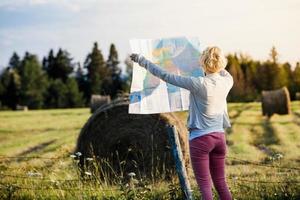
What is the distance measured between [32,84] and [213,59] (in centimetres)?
5098

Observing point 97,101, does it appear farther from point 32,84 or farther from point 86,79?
point 86,79

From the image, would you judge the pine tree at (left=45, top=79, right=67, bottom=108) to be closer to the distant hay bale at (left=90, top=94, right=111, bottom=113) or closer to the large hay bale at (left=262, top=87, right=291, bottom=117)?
the distant hay bale at (left=90, top=94, right=111, bottom=113)

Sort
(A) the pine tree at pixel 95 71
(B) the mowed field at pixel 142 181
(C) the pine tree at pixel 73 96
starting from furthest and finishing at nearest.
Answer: (A) the pine tree at pixel 95 71 → (C) the pine tree at pixel 73 96 → (B) the mowed field at pixel 142 181

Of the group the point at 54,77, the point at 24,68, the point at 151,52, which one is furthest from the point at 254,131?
the point at 54,77

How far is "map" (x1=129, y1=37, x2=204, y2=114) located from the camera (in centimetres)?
530

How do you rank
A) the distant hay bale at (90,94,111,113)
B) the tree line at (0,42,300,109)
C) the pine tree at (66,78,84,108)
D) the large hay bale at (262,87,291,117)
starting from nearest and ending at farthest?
the large hay bale at (262,87,291,117) < the distant hay bale at (90,94,111,113) < the tree line at (0,42,300,109) < the pine tree at (66,78,84,108)

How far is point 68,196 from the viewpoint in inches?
245

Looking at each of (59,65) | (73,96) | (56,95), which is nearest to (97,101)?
(73,96)

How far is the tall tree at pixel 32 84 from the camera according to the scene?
53.7 meters

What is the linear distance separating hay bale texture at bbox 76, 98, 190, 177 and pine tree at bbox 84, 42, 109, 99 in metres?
45.6

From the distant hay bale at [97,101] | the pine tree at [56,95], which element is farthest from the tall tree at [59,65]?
the distant hay bale at [97,101]

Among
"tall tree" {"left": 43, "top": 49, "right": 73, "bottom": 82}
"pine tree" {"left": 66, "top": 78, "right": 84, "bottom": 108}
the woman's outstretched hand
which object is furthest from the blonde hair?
"tall tree" {"left": 43, "top": 49, "right": 73, "bottom": 82}

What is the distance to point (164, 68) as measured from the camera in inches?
215

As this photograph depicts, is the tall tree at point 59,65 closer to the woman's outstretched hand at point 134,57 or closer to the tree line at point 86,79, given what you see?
the tree line at point 86,79
